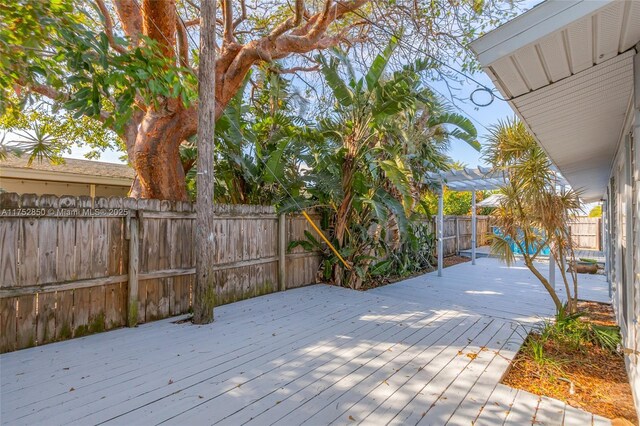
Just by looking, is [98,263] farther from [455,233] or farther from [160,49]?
[455,233]

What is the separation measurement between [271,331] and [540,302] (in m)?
4.81

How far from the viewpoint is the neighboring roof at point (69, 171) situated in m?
9.32

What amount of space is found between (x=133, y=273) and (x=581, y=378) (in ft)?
16.2

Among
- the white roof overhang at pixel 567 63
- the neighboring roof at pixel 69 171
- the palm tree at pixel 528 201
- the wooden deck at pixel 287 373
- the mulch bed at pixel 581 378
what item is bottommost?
the mulch bed at pixel 581 378

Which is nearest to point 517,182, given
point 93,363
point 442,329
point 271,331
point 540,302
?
point 442,329

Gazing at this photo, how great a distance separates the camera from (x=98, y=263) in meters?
4.17

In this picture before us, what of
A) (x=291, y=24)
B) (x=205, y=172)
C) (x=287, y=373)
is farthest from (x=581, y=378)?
(x=291, y=24)

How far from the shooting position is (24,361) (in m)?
3.27

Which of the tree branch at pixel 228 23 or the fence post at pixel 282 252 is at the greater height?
the tree branch at pixel 228 23

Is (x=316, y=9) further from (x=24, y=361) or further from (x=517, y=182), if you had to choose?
(x=24, y=361)

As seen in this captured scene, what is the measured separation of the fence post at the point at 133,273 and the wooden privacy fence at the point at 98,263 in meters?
0.01

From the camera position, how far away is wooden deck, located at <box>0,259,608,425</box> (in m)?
Result: 2.47

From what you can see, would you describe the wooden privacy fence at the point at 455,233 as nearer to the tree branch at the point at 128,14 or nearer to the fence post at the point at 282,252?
the fence post at the point at 282,252

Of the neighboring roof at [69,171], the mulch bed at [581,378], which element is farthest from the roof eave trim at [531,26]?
the neighboring roof at [69,171]
